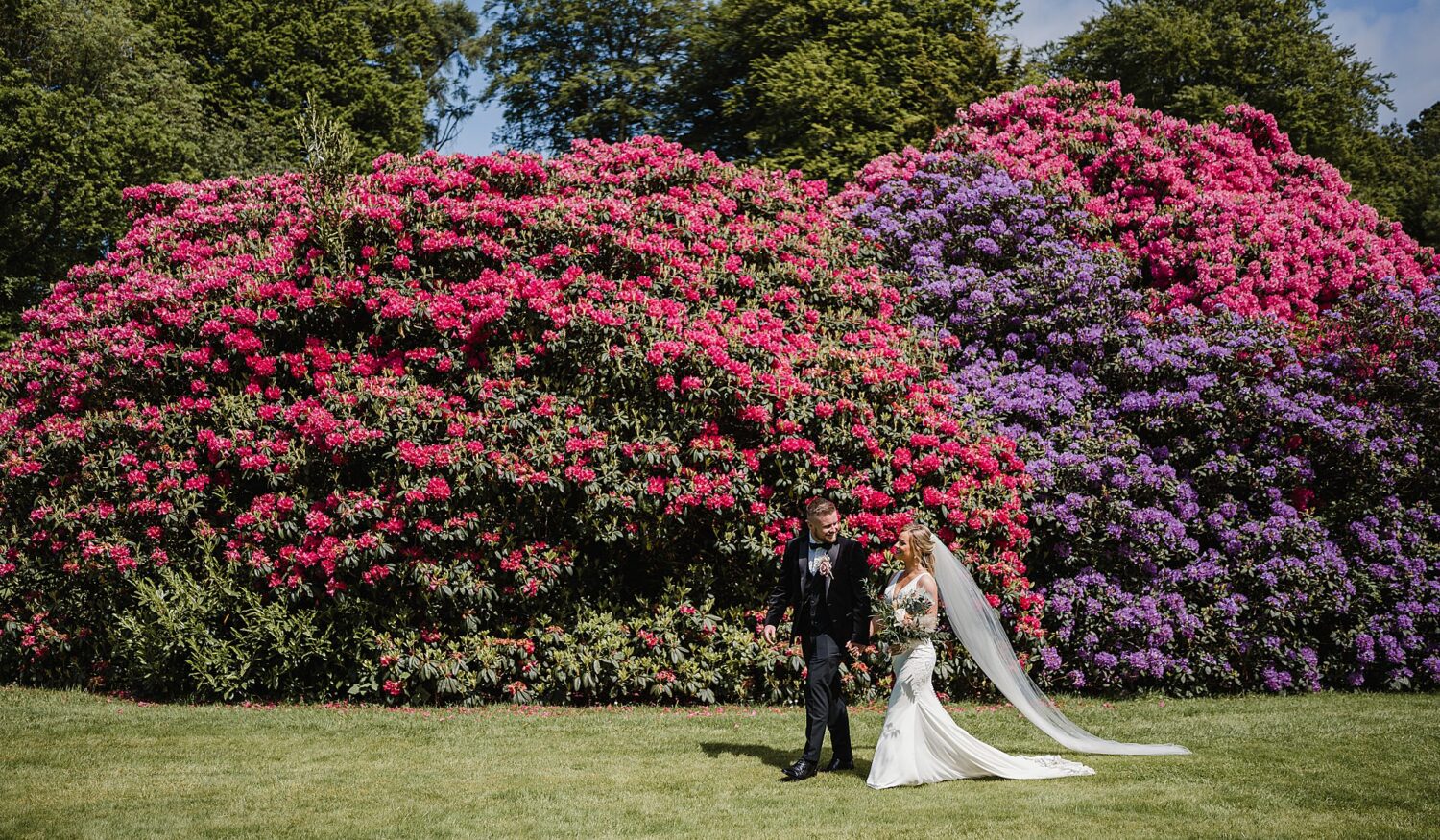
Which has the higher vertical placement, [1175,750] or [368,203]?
[368,203]

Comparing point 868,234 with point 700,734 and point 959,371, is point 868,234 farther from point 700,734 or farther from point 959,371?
point 700,734

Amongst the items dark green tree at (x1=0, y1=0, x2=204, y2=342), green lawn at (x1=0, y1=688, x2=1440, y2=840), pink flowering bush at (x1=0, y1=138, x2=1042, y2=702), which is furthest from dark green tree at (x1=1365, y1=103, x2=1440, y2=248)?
dark green tree at (x1=0, y1=0, x2=204, y2=342)

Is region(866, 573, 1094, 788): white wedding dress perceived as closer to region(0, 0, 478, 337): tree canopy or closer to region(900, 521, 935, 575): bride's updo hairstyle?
region(900, 521, 935, 575): bride's updo hairstyle

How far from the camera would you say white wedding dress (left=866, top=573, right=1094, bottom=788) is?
294 inches

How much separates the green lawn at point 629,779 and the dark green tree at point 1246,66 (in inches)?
1112

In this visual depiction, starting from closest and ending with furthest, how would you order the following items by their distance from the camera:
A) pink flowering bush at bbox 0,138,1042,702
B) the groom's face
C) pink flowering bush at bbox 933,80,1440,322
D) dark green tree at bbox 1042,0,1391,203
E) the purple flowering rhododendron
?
the groom's face → pink flowering bush at bbox 0,138,1042,702 → the purple flowering rhododendron → pink flowering bush at bbox 933,80,1440,322 → dark green tree at bbox 1042,0,1391,203

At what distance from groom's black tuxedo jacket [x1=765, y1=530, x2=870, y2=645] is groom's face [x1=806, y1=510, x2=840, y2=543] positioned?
0.46 ft

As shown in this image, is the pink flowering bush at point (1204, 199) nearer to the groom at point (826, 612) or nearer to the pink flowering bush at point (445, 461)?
the pink flowering bush at point (445, 461)

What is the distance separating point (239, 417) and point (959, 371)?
8453 millimetres

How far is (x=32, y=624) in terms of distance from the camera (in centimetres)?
1245

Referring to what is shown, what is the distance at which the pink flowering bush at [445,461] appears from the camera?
10789 mm

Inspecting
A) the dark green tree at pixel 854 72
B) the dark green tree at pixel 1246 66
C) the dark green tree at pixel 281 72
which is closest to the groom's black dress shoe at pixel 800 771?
the dark green tree at pixel 854 72

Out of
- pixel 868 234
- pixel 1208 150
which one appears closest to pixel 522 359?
pixel 868 234

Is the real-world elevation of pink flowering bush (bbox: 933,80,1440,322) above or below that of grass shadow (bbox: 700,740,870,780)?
above
